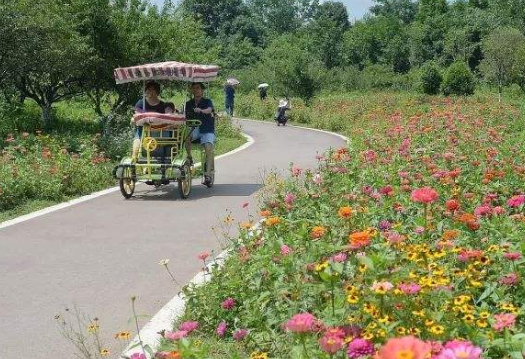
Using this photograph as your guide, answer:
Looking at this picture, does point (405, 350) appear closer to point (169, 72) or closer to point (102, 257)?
point (102, 257)

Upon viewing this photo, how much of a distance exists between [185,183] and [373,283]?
24.5 feet

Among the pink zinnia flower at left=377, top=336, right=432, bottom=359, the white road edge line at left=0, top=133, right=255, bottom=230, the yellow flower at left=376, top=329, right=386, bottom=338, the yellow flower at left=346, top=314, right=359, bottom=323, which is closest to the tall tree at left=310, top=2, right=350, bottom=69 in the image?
the white road edge line at left=0, top=133, right=255, bottom=230

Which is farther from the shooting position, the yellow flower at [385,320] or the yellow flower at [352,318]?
the yellow flower at [352,318]

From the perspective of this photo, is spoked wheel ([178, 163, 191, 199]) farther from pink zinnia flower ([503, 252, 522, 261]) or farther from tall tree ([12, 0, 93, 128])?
pink zinnia flower ([503, 252, 522, 261])

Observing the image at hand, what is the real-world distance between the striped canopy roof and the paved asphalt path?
1750 millimetres

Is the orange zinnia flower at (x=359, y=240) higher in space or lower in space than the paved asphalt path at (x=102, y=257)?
higher

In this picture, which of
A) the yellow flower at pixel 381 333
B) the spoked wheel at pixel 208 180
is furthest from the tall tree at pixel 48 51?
the yellow flower at pixel 381 333

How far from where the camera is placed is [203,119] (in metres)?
11.3

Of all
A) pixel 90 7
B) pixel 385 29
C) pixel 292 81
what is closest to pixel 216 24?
pixel 385 29

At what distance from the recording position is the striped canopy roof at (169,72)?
10.8 metres

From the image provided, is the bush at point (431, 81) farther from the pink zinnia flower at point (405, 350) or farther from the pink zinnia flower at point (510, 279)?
the pink zinnia flower at point (405, 350)

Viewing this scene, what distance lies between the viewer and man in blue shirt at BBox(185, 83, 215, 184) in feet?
36.5

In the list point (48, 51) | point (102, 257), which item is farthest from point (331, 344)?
point (48, 51)

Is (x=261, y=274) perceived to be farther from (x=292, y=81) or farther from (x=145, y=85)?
(x=292, y=81)
